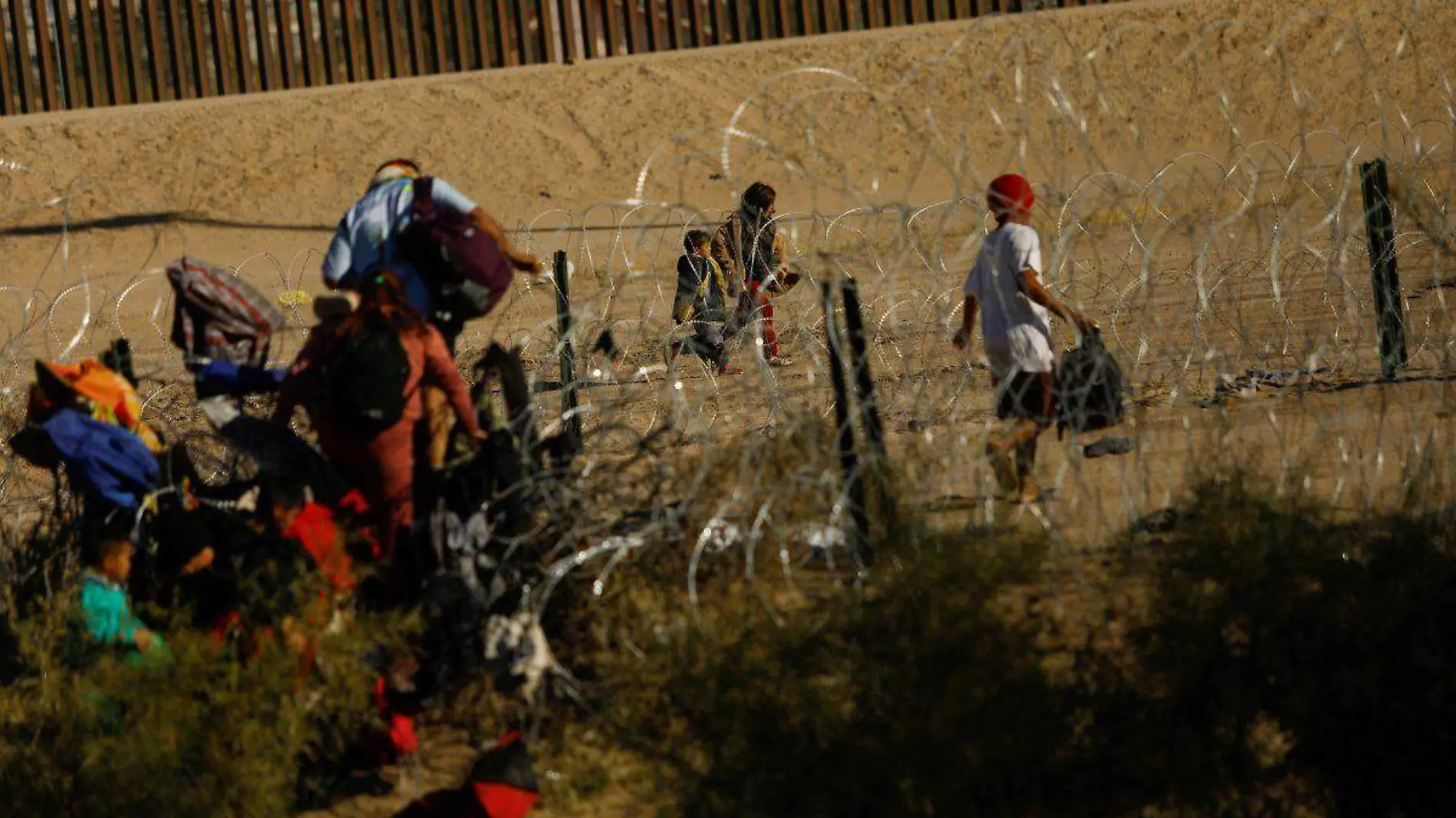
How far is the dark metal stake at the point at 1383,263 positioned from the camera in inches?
331

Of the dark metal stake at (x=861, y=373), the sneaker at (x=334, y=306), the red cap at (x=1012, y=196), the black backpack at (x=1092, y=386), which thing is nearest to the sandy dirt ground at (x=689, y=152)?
the black backpack at (x=1092, y=386)

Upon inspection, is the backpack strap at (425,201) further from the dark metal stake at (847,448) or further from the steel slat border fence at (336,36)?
the steel slat border fence at (336,36)

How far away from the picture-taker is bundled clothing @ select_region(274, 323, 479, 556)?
5.91 m

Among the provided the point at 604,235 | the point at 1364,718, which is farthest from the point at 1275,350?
the point at 604,235

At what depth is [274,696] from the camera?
223 inches

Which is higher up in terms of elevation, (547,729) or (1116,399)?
(1116,399)

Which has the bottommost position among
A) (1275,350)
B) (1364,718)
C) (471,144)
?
(1364,718)

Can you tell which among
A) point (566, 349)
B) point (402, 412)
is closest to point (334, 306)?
point (402, 412)

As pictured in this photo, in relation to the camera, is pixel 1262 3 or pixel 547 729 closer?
pixel 547 729

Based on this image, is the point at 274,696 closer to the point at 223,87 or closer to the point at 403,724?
the point at 403,724

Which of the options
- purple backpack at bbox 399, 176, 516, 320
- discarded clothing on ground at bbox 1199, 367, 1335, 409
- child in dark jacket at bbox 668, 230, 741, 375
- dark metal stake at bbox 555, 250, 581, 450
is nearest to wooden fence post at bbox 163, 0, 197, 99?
child in dark jacket at bbox 668, 230, 741, 375

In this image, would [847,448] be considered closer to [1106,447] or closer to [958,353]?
[1106,447]

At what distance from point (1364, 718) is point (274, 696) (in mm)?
3157

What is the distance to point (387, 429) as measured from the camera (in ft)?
19.4
